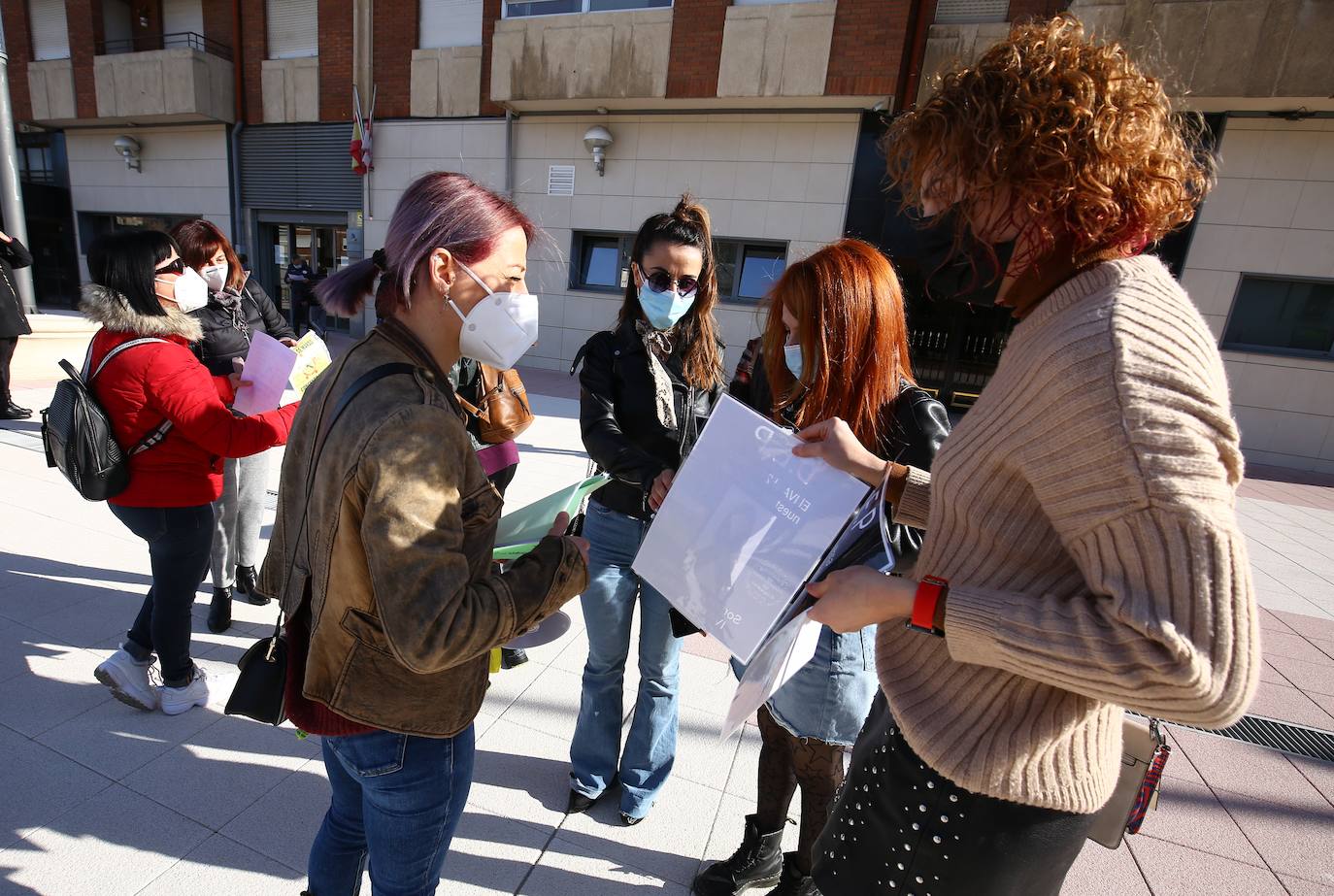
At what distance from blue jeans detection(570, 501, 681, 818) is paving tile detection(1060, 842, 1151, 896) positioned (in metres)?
1.39

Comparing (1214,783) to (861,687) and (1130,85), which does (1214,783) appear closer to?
(861,687)

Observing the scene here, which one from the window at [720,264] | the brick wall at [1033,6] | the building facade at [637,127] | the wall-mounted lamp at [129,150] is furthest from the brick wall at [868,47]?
the wall-mounted lamp at [129,150]

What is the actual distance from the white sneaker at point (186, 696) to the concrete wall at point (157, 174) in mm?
13956

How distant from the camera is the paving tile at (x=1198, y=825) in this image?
7.32 feet

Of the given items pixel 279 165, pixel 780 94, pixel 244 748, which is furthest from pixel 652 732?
pixel 279 165

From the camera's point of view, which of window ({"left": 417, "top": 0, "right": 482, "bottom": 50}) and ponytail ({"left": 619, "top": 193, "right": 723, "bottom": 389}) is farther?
window ({"left": 417, "top": 0, "right": 482, "bottom": 50})

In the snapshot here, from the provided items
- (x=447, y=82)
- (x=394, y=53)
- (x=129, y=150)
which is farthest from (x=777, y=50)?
(x=129, y=150)

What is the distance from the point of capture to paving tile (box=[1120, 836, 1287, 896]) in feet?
6.82

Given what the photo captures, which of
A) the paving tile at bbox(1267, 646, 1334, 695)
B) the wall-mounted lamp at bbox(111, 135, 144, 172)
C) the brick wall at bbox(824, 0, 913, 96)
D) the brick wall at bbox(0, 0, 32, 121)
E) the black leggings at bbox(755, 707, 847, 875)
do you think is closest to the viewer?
the black leggings at bbox(755, 707, 847, 875)

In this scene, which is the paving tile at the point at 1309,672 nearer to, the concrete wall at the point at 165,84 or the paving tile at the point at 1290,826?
the paving tile at the point at 1290,826

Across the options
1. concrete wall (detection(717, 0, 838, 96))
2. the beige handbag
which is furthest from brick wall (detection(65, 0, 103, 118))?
the beige handbag

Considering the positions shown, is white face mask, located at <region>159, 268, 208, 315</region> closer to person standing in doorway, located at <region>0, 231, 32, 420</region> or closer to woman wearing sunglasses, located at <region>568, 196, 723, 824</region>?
woman wearing sunglasses, located at <region>568, 196, 723, 824</region>

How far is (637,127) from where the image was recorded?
1000cm

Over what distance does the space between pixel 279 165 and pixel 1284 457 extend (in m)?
17.7
